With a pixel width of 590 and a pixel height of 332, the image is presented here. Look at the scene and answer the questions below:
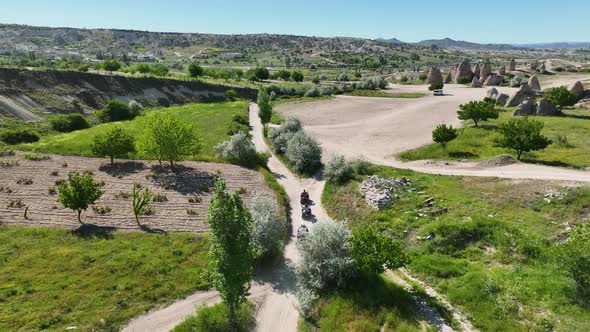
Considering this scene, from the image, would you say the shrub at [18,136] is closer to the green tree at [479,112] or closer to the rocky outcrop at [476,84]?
the green tree at [479,112]

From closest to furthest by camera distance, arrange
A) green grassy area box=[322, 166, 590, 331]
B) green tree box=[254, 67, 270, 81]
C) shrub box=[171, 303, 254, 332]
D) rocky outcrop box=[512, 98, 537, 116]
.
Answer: green grassy area box=[322, 166, 590, 331] < shrub box=[171, 303, 254, 332] < rocky outcrop box=[512, 98, 537, 116] < green tree box=[254, 67, 270, 81]

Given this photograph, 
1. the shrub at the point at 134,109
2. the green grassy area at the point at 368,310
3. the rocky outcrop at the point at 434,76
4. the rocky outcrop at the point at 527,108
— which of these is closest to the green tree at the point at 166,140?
the green grassy area at the point at 368,310

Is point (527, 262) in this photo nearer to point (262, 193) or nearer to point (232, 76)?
point (262, 193)

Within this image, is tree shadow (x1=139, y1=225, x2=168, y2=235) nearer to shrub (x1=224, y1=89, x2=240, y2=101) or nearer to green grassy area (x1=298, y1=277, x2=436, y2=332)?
green grassy area (x1=298, y1=277, x2=436, y2=332)

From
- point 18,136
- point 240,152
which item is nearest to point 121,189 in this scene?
point 240,152

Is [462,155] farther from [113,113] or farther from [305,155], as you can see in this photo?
[113,113]

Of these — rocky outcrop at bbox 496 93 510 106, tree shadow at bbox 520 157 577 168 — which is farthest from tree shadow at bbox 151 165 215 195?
rocky outcrop at bbox 496 93 510 106
